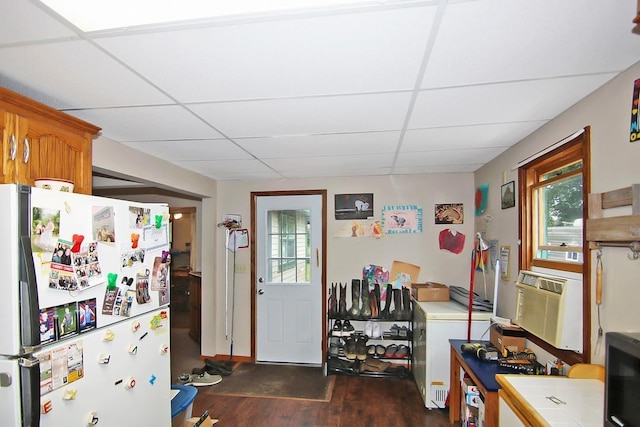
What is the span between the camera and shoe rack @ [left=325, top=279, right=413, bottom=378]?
352 cm

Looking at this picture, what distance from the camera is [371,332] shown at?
141 inches

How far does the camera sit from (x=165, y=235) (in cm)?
192

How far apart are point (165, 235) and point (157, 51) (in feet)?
3.45

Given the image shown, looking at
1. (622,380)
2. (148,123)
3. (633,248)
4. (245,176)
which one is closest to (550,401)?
(622,380)

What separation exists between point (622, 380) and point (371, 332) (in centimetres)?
267

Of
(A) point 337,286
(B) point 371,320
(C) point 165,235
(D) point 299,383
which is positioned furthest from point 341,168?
(D) point 299,383

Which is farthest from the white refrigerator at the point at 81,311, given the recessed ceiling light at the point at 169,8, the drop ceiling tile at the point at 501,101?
the drop ceiling tile at the point at 501,101

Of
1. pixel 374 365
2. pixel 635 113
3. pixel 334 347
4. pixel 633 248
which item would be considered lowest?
pixel 374 365

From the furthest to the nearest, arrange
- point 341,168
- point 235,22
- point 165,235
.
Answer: point 341,168 < point 165,235 < point 235,22

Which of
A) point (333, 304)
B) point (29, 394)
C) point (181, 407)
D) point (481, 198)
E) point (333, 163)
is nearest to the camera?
point (29, 394)

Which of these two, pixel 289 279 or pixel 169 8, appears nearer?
pixel 169 8

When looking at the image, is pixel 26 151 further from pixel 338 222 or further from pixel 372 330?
pixel 372 330

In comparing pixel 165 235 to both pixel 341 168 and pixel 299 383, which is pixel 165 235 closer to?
pixel 341 168

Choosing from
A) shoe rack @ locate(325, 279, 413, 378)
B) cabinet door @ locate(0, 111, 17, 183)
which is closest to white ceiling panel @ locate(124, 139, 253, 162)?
cabinet door @ locate(0, 111, 17, 183)
